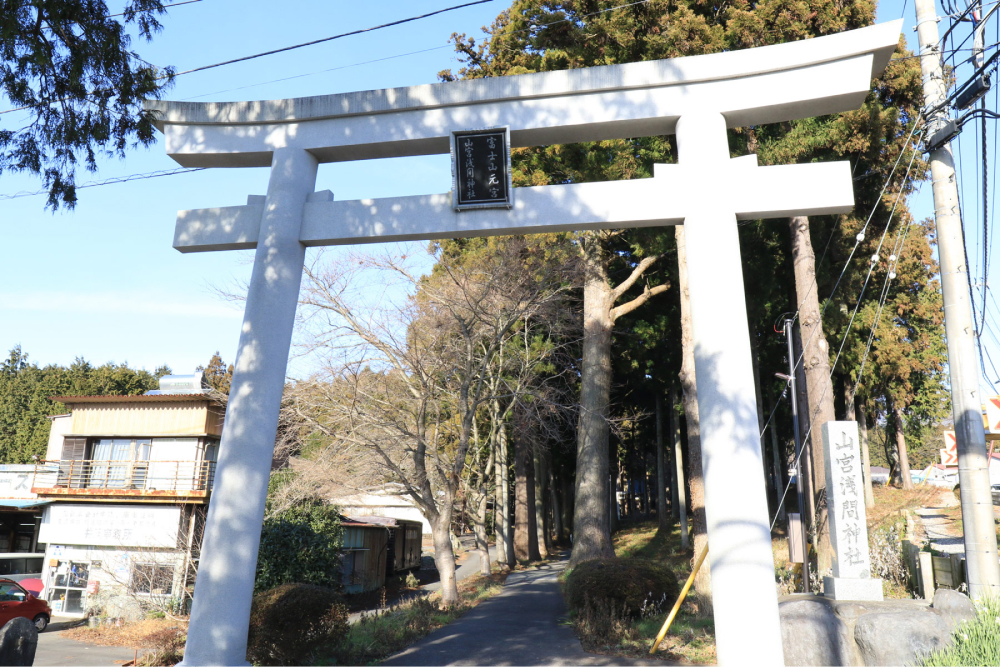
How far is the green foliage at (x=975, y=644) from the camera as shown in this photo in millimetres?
5281

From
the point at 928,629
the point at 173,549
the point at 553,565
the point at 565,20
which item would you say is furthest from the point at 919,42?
the point at 553,565

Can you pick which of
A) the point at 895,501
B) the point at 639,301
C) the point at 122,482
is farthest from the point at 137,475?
the point at 895,501

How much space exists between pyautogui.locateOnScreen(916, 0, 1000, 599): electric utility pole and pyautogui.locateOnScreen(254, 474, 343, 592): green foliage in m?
14.1

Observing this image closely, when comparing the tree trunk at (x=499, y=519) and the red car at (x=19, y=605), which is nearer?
the red car at (x=19, y=605)

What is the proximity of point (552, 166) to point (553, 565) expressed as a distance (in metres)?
15.7

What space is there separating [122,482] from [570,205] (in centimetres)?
1969

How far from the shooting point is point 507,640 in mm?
9938

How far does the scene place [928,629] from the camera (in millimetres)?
6020

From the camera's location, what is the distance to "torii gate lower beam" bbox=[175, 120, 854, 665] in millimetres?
5461

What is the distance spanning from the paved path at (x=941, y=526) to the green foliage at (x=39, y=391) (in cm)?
4421

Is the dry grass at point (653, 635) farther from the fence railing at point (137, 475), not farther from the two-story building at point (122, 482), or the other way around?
the two-story building at point (122, 482)

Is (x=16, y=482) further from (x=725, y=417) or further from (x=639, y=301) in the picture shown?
(x=725, y=417)

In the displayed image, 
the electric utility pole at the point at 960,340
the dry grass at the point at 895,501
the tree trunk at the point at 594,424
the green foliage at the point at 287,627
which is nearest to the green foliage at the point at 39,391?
the tree trunk at the point at 594,424

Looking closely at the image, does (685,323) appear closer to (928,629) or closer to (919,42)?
(919,42)
